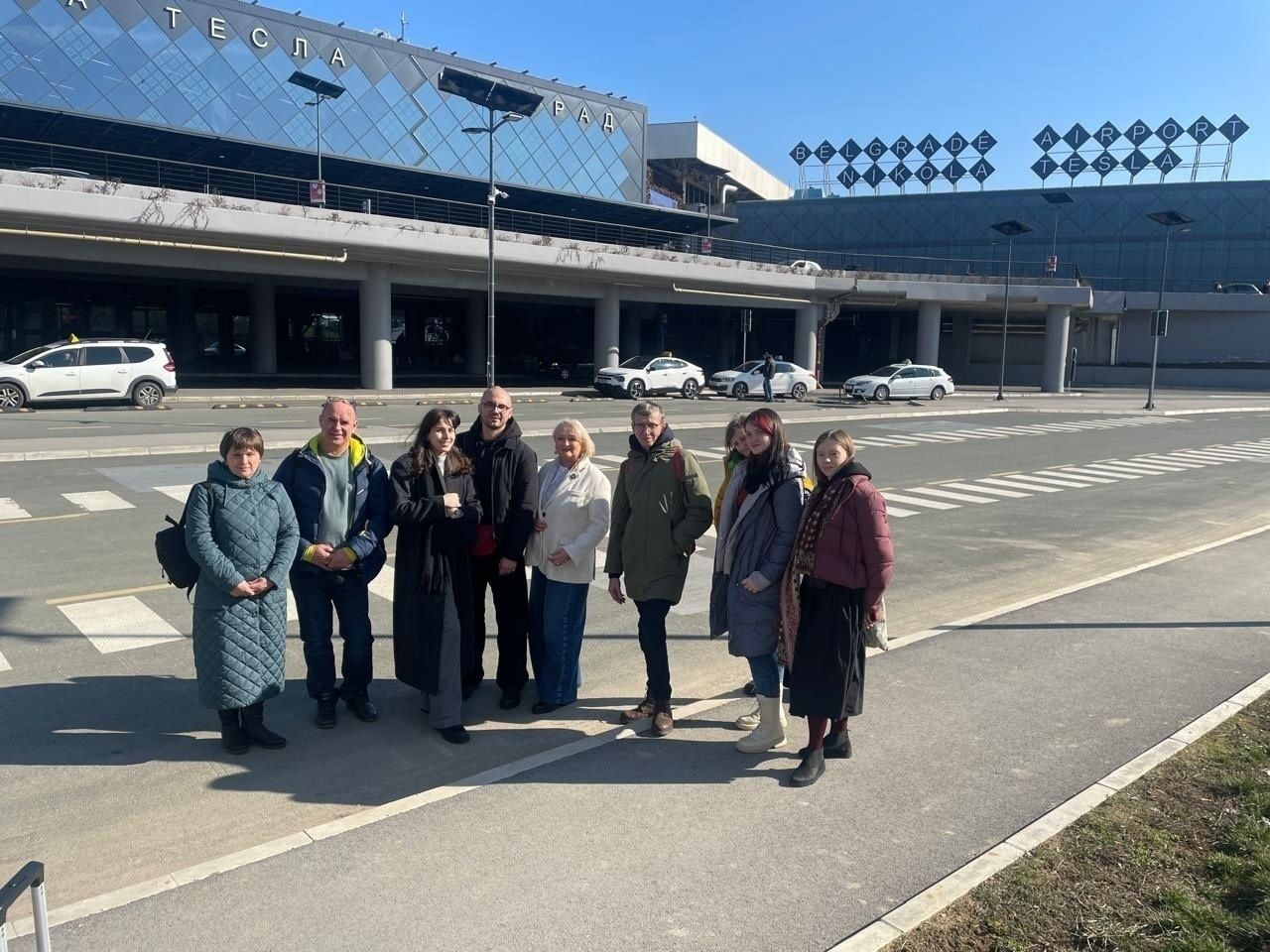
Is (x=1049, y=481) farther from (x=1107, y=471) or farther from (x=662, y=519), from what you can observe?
(x=662, y=519)

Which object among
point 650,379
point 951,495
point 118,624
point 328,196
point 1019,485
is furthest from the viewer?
point 650,379

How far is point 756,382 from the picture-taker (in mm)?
38812

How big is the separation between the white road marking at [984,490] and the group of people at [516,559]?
10.5m

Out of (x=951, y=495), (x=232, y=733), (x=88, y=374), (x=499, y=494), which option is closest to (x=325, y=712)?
(x=232, y=733)

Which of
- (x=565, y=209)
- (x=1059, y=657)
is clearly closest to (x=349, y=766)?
(x=1059, y=657)

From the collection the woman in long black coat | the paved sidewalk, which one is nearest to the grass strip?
the paved sidewalk

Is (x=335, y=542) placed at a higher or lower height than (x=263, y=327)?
lower

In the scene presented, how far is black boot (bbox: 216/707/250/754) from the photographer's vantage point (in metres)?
5.10

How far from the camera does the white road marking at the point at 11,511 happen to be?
1107cm

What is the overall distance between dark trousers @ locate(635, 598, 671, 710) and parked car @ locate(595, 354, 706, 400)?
101ft

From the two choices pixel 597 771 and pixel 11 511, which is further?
pixel 11 511

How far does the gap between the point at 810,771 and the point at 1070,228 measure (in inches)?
3379

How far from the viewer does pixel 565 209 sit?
6091 centimetres

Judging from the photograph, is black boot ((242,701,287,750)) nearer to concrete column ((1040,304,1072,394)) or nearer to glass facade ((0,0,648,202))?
glass facade ((0,0,648,202))
